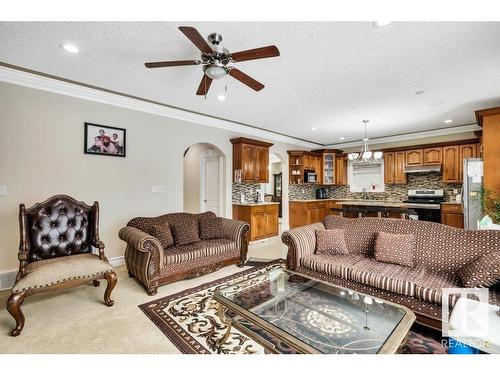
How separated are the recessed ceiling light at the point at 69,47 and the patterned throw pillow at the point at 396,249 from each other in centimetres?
381

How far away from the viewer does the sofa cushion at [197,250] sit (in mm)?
2957

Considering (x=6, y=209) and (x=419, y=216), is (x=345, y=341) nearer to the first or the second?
(x=6, y=209)

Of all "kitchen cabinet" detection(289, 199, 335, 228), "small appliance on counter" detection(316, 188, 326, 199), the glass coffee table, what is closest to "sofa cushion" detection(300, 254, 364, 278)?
the glass coffee table

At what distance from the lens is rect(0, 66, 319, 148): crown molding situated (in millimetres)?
2945

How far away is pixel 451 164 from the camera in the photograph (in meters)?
5.54

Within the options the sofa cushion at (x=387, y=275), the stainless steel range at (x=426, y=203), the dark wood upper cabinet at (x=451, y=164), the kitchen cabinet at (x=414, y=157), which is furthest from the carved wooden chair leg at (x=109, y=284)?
the dark wood upper cabinet at (x=451, y=164)

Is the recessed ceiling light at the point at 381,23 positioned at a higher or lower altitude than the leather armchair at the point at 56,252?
higher

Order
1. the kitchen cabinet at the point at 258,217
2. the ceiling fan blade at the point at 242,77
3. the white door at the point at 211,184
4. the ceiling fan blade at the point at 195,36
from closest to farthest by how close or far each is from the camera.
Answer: the ceiling fan blade at the point at 195,36 → the ceiling fan blade at the point at 242,77 → the kitchen cabinet at the point at 258,217 → the white door at the point at 211,184

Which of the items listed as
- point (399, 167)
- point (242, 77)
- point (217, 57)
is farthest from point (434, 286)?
point (399, 167)

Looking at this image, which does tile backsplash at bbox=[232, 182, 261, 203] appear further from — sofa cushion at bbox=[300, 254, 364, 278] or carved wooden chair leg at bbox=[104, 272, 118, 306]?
carved wooden chair leg at bbox=[104, 272, 118, 306]

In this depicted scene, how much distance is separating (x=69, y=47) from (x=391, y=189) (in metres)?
7.51

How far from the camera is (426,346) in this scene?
1812mm

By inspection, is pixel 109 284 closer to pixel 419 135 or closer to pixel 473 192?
pixel 473 192

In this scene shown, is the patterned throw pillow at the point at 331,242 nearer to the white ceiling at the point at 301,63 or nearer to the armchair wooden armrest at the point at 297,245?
the armchair wooden armrest at the point at 297,245
